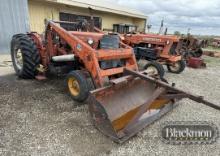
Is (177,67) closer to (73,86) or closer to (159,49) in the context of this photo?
(159,49)

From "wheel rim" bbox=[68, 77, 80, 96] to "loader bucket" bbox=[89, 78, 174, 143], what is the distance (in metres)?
0.87

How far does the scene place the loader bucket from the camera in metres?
2.83

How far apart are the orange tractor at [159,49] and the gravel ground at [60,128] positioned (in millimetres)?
2697

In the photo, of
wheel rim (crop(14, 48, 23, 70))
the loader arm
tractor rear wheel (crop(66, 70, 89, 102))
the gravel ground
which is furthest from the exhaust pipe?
wheel rim (crop(14, 48, 23, 70))

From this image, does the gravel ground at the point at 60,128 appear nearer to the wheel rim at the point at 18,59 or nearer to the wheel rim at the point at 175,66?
the wheel rim at the point at 18,59

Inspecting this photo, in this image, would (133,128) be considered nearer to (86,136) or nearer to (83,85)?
(86,136)

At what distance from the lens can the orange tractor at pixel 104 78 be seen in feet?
9.77

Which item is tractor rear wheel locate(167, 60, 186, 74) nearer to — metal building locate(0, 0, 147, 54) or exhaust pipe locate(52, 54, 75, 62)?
metal building locate(0, 0, 147, 54)

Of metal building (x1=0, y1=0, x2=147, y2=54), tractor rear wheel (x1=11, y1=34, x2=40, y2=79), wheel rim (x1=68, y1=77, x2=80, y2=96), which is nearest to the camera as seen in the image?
wheel rim (x1=68, y1=77, x2=80, y2=96)

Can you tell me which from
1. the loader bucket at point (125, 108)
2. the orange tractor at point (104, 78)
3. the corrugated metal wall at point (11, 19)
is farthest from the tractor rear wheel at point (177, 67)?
the corrugated metal wall at point (11, 19)

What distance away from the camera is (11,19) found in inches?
322

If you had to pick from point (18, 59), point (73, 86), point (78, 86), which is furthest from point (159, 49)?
point (18, 59)

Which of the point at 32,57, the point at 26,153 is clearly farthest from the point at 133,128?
the point at 32,57

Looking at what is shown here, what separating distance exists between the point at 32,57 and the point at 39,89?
0.74 meters
